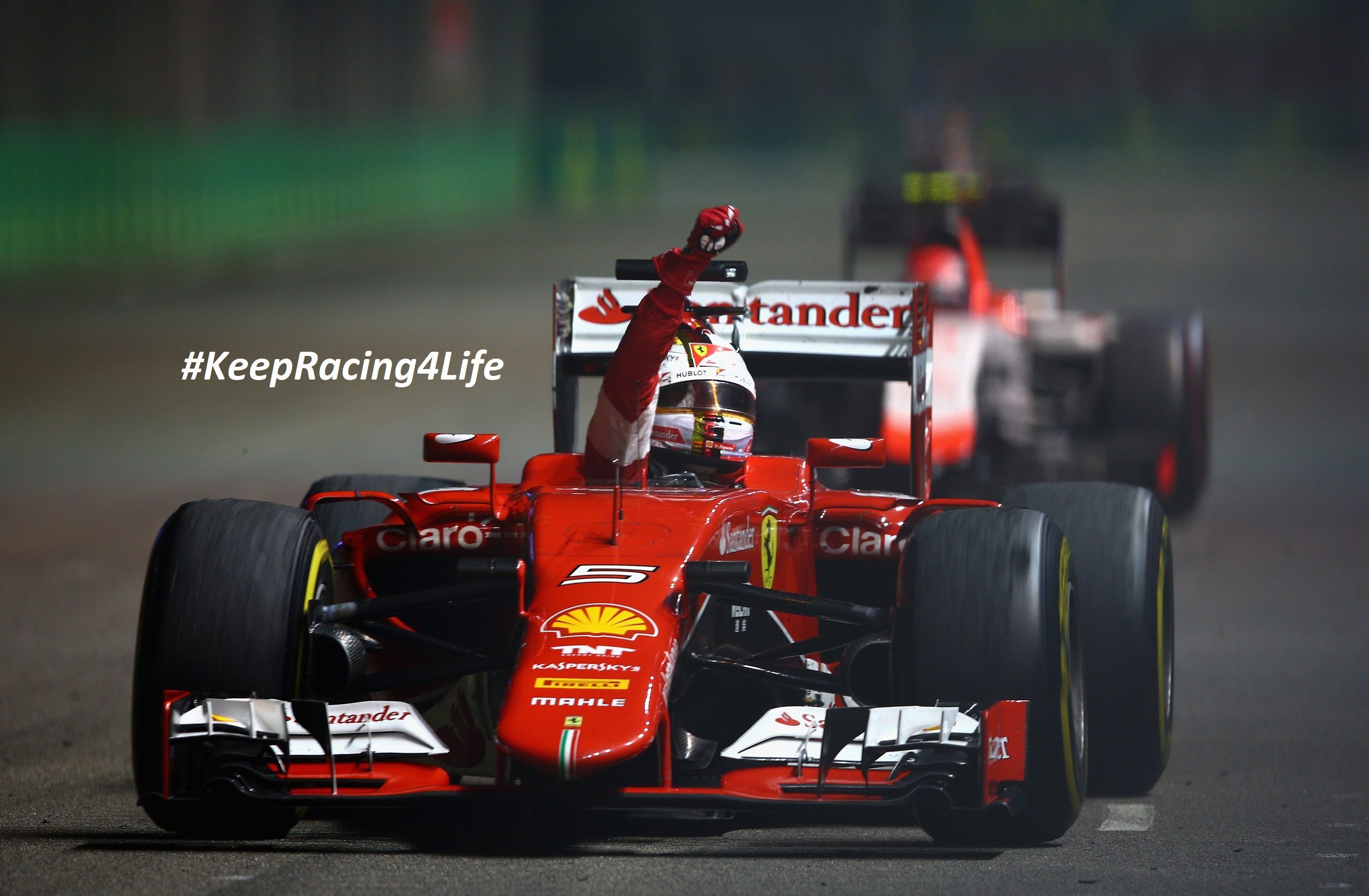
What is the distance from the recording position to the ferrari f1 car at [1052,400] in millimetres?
11961

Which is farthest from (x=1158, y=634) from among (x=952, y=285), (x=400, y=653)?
(x=952, y=285)

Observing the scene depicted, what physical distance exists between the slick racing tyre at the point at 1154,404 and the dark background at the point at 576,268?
1.58 ft

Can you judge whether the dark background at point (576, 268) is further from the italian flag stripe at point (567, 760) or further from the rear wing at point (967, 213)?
the rear wing at point (967, 213)

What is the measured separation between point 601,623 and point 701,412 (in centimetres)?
113

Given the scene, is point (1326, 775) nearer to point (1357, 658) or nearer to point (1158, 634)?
point (1158, 634)

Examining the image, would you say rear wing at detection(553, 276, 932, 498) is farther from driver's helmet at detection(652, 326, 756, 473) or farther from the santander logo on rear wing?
driver's helmet at detection(652, 326, 756, 473)

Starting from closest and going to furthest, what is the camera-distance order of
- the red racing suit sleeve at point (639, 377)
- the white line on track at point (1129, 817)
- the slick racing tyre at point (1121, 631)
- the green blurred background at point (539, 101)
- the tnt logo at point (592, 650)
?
the tnt logo at point (592, 650), the red racing suit sleeve at point (639, 377), the white line on track at point (1129, 817), the slick racing tyre at point (1121, 631), the green blurred background at point (539, 101)

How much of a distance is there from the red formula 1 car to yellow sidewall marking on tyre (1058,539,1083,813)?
1cm

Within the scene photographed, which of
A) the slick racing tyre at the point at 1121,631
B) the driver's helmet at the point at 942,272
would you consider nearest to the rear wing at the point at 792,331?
the slick racing tyre at the point at 1121,631

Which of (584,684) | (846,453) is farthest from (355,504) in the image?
(584,684)

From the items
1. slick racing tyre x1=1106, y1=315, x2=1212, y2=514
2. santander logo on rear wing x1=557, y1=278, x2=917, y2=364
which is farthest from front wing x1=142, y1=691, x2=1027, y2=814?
slick racing tyre x1=1106, y1=315, x2=1212, y2=514

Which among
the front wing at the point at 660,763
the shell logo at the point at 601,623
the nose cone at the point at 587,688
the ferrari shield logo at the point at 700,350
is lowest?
the front wing at the point at 660,763

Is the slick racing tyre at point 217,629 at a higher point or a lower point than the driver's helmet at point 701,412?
lower

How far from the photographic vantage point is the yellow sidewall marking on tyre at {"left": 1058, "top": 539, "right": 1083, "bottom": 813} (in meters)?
5.60
